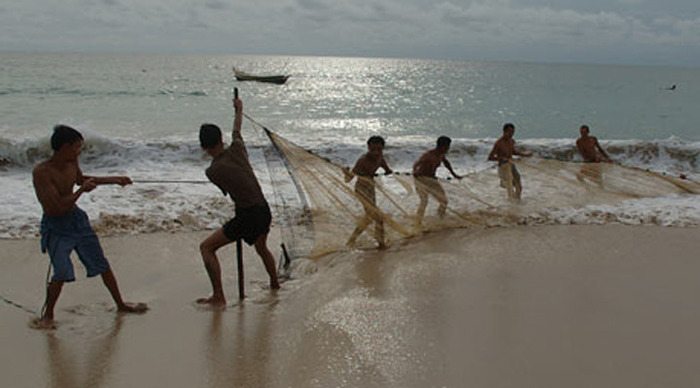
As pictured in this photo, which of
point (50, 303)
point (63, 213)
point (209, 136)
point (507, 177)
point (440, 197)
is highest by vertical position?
point (209, 136)

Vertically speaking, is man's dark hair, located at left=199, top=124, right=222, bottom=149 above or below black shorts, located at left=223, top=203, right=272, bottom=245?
above

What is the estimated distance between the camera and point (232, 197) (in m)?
4.31

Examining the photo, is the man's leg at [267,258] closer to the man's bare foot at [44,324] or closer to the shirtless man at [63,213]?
the shirtless man at [63,213]

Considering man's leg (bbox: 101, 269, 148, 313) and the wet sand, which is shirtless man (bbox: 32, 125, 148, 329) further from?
the wet sand

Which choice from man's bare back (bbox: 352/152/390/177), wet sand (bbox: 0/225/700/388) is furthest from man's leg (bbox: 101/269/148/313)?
man's bare back (bbox: 352/152/390/177)

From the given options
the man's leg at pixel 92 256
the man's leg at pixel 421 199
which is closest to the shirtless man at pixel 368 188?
the man's leg at pixel 421 199

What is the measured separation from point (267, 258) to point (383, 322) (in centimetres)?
111

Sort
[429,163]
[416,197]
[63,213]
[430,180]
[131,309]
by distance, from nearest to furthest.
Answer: [63,213], [131,309], [416,197], [430,180], [429,163]

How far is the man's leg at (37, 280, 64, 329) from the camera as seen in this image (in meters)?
3.95

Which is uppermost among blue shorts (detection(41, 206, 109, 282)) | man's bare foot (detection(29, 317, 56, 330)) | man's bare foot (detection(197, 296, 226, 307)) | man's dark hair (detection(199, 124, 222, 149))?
man's dark hair (detection(199, 124, 222, 149))

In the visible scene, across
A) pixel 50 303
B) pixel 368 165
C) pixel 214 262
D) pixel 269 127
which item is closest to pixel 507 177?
pixel 368 165

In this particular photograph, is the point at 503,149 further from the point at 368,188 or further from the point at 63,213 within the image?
the point at 63,213

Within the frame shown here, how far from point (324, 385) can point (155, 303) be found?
71.7 inches

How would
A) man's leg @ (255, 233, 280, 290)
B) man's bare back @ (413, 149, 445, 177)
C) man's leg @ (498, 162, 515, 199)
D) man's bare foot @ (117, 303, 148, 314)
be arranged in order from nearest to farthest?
1. man's bare foot @ (117, 303, 148, 314)
2. man's leg @ (255, 233, 280, 290)
3. man's bare back @ (413, 149, 445, 177)
4. man's leg @ (498, 162, 515, 199)
